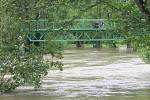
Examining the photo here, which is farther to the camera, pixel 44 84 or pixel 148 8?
pixel 44 84

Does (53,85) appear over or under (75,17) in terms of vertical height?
under

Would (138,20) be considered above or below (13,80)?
above

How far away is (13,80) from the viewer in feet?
51.0

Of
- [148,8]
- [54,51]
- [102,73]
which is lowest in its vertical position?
[102,73]

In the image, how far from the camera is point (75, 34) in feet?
153

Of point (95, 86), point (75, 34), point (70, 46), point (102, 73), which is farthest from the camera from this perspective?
point (70, 46)

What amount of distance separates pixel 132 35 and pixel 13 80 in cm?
823

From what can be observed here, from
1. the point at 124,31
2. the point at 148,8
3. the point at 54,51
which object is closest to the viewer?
the point at 148,8

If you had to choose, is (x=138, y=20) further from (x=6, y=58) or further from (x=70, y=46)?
(x=70, y=46)

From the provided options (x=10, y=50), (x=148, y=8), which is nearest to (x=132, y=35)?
(x=148, y=8)

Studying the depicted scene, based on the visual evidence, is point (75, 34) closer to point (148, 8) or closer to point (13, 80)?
point (13, 80)

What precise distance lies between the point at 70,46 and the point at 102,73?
30.1 meters

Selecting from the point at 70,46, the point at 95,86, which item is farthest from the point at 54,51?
the point at 70,46

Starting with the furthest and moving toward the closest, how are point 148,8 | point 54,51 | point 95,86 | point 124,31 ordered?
1. point 95,86
2. point 54,51
3. point 124,31
4. point 148,8
